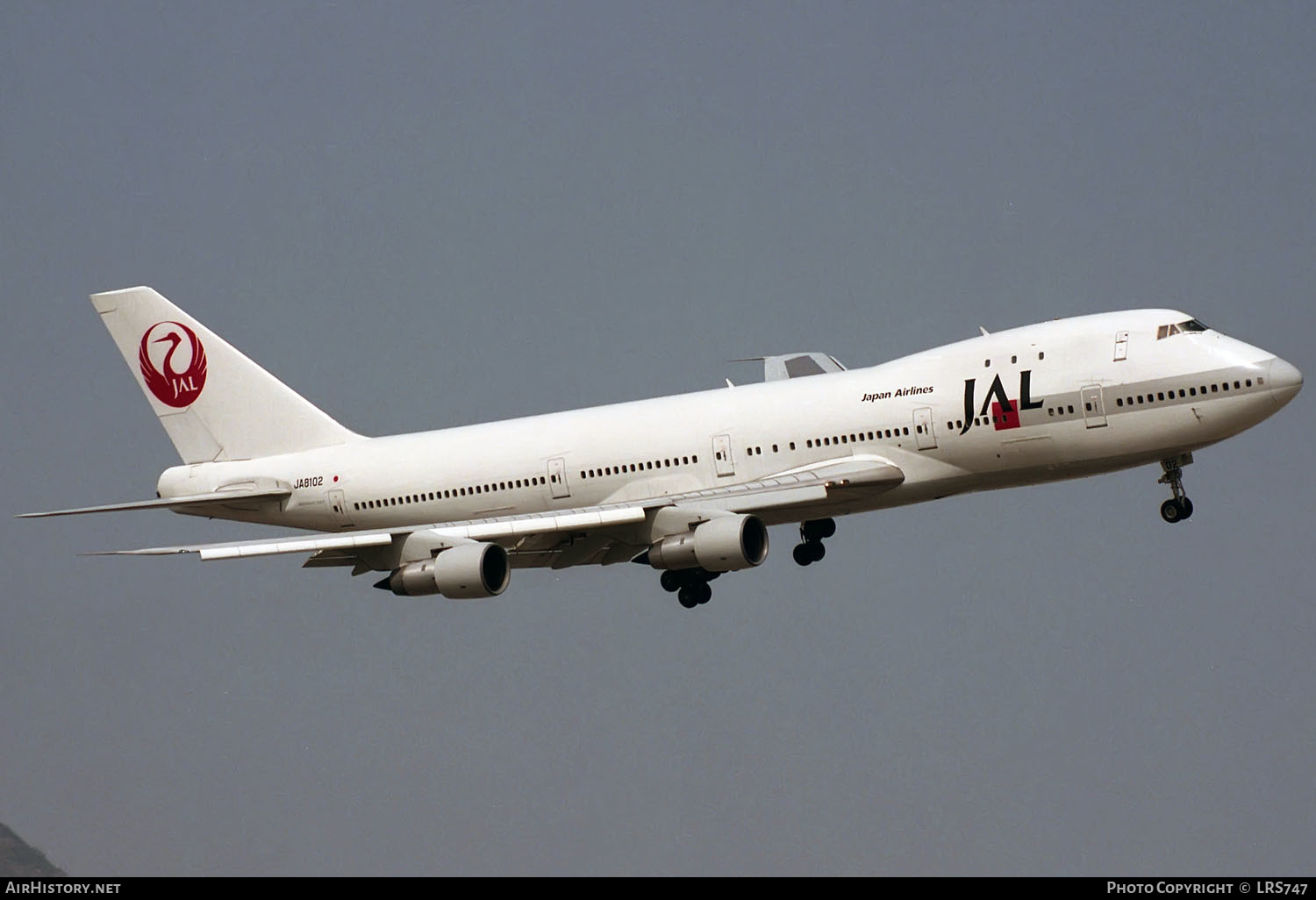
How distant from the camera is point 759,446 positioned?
4922 centimetres

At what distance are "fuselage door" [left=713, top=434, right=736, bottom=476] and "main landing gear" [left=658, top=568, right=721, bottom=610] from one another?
3.83 m

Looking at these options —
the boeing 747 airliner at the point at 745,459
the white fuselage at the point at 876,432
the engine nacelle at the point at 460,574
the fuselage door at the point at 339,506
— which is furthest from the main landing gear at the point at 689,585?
the fuselage door at the point at 339,506

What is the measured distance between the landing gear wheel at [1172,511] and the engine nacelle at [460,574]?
17.3 meters

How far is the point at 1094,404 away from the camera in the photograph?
4528 cm

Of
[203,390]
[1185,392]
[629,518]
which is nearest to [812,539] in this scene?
[629,518]

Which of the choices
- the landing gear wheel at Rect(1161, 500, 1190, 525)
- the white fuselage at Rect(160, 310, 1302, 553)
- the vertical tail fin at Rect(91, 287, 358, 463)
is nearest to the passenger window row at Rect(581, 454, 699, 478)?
the white fuselage at Rect(160, 310, 1302, 553)

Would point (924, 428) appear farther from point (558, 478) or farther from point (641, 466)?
point (558, 478)

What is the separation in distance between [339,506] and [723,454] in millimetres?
13130

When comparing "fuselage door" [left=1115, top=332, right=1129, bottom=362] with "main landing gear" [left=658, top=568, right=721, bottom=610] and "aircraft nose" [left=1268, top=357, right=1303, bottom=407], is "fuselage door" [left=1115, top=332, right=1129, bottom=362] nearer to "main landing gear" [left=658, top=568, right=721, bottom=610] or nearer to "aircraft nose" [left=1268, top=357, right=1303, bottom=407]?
"aircraft nose" [left=1268, top=357, right=1303, bottom=407]

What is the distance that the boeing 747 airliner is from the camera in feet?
148
